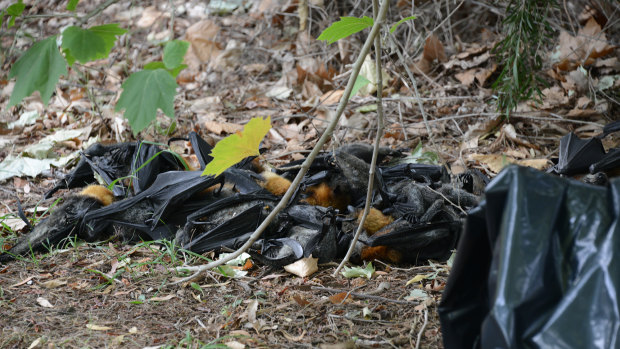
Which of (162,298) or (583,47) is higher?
(583,47)

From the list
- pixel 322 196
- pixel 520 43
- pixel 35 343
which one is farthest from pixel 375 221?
pixel 520 43

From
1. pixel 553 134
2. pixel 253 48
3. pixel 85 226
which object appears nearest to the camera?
pixel 85 226

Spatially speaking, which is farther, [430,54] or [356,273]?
[430,54]

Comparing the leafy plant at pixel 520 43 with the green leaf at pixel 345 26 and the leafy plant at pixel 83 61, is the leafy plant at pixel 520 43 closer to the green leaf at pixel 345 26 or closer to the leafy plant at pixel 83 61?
the green leaf at pixel 345 26

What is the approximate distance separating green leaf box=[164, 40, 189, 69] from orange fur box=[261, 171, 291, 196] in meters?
0.73

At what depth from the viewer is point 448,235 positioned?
2320 mm

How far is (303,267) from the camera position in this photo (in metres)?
2.21

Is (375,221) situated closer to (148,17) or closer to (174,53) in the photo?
(174,53)

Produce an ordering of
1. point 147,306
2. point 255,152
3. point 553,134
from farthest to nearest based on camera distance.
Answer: point 553,134, point 147,306, point 255,152

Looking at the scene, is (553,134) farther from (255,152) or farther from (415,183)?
(255,152)

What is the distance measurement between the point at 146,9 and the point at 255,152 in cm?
592

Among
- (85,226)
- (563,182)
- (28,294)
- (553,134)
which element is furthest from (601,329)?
(553,134)

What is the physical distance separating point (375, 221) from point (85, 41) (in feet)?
4.67

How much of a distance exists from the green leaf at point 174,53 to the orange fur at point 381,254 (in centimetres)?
132
